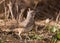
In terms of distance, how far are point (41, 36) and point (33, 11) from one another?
72cm

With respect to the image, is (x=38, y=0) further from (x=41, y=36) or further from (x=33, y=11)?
(x=41, y=36)

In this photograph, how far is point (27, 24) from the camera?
13.0 ft

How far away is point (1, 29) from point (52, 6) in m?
1.22

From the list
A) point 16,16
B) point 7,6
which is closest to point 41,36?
point 16,16

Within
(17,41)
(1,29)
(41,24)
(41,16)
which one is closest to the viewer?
(17,41)

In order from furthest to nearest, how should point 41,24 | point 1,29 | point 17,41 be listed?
point 41,24
point 1,29
point 17,41

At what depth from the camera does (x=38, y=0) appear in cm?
458

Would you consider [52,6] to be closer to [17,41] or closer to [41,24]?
[41,24]

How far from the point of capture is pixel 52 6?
4.71m

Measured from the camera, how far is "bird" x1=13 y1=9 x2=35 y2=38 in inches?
152

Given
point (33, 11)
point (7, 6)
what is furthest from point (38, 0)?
point (7, 6)

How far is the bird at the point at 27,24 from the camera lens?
3864 millimetres

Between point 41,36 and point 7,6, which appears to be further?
point 7,6

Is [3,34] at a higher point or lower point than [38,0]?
lower
